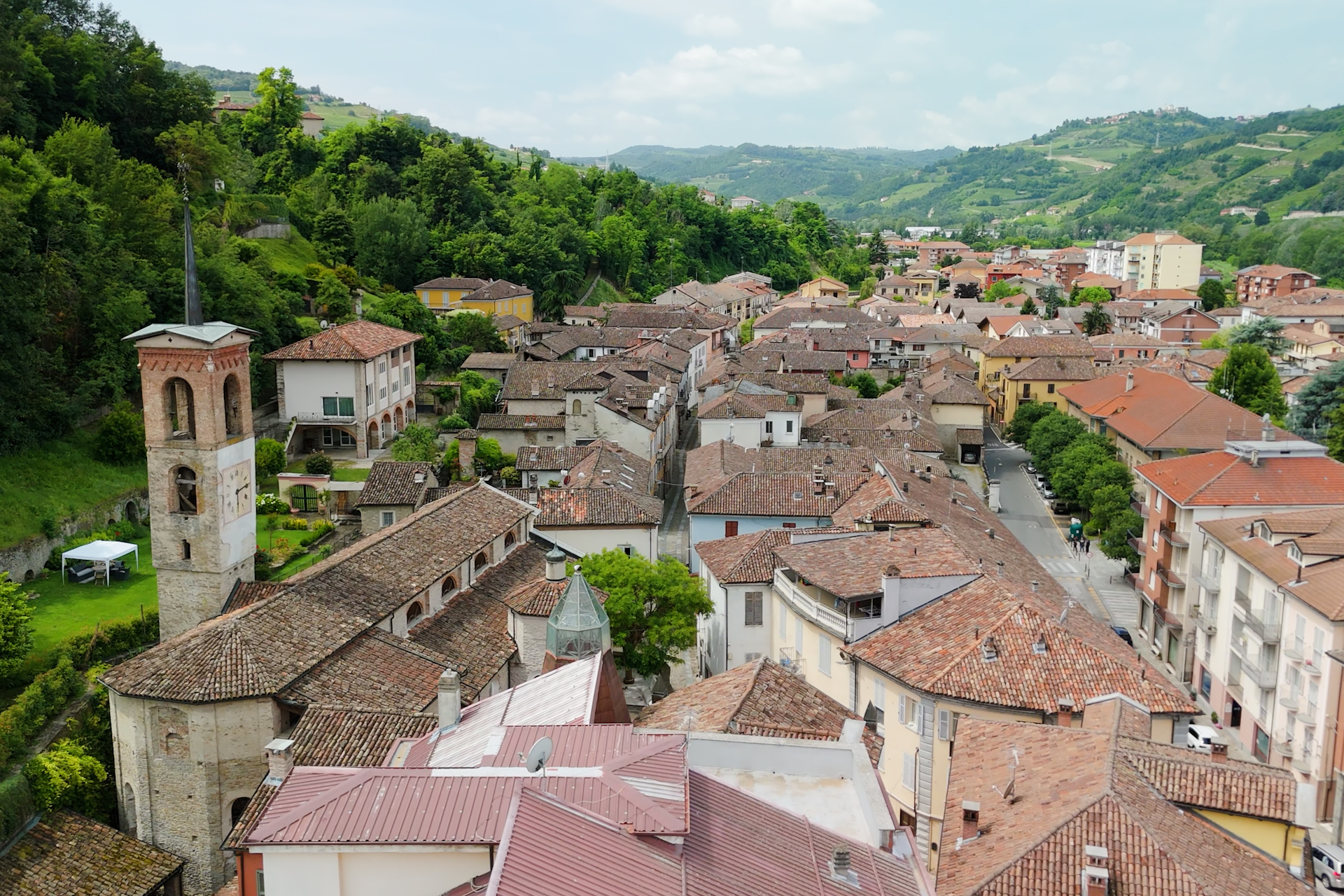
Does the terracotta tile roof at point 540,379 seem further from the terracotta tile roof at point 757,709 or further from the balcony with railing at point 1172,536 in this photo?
the terracotta tile roof at point 757,709

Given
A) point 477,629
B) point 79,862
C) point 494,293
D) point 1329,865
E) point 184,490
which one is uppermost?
point 494,293

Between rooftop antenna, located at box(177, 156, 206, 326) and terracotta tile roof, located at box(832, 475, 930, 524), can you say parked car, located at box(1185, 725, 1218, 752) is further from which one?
rooftop antenna, located at box(177, 156, 206, 326)

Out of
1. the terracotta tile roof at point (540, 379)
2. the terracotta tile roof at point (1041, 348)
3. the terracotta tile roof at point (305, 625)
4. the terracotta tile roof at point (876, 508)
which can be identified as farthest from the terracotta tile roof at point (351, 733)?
the terracotta tile roof at point (1041, 348)

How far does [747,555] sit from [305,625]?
1499 centimetres

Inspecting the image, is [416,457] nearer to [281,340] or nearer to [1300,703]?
[281,340]

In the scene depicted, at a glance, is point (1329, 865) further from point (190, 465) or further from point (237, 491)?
point (190, 465)

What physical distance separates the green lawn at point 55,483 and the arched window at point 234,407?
27.6 ft

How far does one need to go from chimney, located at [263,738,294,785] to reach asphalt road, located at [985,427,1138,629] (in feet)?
106

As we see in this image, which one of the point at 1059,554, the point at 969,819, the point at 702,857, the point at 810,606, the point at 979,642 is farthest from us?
the point at 1059,554

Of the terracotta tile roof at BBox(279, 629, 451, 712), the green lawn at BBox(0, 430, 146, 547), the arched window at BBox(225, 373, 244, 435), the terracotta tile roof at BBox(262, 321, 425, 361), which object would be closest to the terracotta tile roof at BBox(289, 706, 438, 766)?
the terracotta tile roof at BBox(279, 629, 451, 712)

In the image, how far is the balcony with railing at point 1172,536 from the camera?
4331 centimetres

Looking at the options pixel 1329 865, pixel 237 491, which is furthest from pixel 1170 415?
pixel 237 491

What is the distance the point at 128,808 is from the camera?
87.6 ft

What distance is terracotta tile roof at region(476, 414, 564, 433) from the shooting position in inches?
2346
